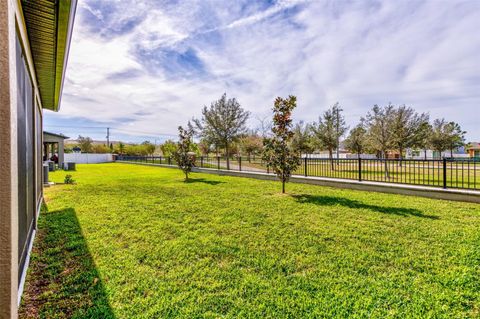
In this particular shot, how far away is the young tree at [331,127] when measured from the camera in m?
20.4

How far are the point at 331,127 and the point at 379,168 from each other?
6019 millimetres

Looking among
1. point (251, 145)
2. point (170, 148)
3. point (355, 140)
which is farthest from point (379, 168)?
point (170, 148)

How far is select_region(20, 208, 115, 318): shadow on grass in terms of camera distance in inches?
92.4

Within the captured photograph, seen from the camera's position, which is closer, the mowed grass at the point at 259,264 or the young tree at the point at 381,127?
the mowed grass at the point at 259,264

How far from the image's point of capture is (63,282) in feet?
9.46

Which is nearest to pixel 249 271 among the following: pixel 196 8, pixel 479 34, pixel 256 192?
pixel 256 192

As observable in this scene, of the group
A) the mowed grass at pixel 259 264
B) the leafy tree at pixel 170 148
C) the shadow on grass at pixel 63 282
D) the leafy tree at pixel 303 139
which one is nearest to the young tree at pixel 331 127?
the leafy tree at pixel 303 139

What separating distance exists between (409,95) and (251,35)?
53.5 ft

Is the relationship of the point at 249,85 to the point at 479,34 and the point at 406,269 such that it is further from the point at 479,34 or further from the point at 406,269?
the point at 406,269

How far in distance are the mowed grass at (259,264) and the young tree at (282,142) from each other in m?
2.62

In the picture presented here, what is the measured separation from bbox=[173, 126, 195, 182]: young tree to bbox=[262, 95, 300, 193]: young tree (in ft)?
20.3

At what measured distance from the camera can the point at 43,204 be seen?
7.29 metres

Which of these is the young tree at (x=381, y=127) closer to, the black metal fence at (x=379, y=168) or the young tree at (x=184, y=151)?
the black metal fence at (x=379, y=168)

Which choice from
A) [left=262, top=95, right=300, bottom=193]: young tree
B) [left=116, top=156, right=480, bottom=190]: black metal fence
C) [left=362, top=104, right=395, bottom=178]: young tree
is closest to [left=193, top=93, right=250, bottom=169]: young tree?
[left=116, top=156, right=480, bottom=190]: black metal fence
